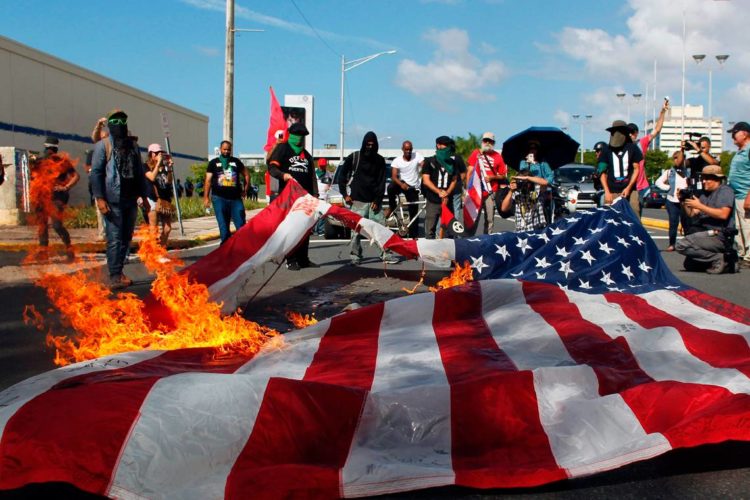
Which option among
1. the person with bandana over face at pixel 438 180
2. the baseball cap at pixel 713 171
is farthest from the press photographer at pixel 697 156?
the person with bandana over face at pixel 438 180

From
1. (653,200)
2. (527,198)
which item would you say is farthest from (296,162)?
(653,200)

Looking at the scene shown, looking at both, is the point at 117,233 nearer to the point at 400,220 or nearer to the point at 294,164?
the point at 294,164

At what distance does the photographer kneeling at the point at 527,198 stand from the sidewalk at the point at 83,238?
20.1ft

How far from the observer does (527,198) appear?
10586mm

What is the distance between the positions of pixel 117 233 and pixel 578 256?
16.0 feet

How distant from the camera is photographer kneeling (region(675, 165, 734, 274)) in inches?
375

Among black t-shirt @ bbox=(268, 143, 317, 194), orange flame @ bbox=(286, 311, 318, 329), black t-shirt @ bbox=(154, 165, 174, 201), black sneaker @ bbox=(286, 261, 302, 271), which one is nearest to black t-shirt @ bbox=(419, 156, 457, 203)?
black t-shirt @ bbox=(268, 143, 317, 194)

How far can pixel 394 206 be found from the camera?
14375 millimetres

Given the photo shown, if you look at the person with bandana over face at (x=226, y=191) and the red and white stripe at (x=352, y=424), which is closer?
the red and white stripe at (x=352, y=424)

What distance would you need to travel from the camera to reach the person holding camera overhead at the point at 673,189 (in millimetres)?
12320

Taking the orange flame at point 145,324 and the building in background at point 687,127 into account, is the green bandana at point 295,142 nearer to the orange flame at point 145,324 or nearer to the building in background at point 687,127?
the orange flame at point 145,324

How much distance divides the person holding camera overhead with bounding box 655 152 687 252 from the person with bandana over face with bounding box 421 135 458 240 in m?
3.66

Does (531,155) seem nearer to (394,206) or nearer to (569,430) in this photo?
(394,206)

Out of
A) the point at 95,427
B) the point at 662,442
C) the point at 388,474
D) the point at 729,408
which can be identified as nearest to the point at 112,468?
the point at 95,427
